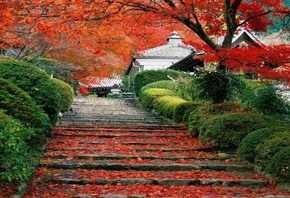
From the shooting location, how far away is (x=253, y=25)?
1225 cm

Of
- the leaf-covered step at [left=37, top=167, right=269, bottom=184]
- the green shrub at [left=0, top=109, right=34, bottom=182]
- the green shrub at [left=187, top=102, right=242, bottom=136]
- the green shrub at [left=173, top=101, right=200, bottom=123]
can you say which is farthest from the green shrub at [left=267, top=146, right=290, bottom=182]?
the green shrub at [left=173, top=101, right=200, bottom=123]

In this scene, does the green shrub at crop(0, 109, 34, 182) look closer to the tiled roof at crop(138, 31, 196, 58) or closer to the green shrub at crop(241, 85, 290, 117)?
the green shrub at crop(241, 85, 290, 117)

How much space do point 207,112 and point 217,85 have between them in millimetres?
1289

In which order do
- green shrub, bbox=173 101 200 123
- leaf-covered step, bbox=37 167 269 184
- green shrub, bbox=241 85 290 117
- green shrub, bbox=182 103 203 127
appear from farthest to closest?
1. green shrub, bbox=173 101 200 123
2. green shrub, bbox=182 103 203 127
3. green shrub, bbox=241 85 290 117
4. leaf-covered step, bbox=37 167 269 184

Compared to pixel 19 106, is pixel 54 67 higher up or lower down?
higher up

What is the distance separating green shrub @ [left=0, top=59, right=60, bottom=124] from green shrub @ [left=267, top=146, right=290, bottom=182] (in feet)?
16.8

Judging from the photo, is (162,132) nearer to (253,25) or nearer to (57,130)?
(57,130)

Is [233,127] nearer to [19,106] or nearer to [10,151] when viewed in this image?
[19,106]

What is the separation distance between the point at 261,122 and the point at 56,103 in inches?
184

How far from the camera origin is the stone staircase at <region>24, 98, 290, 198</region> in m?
6.20

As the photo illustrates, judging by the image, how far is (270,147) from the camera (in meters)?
7.00

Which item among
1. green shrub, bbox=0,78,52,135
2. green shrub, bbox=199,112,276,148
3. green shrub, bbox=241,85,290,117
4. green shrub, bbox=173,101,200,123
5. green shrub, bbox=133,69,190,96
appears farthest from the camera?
green shrub, bbox=133,69,190,96

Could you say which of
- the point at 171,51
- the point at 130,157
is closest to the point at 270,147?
the point at 130,157

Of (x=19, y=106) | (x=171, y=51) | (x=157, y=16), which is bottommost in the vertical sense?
(x=19, y=106)
